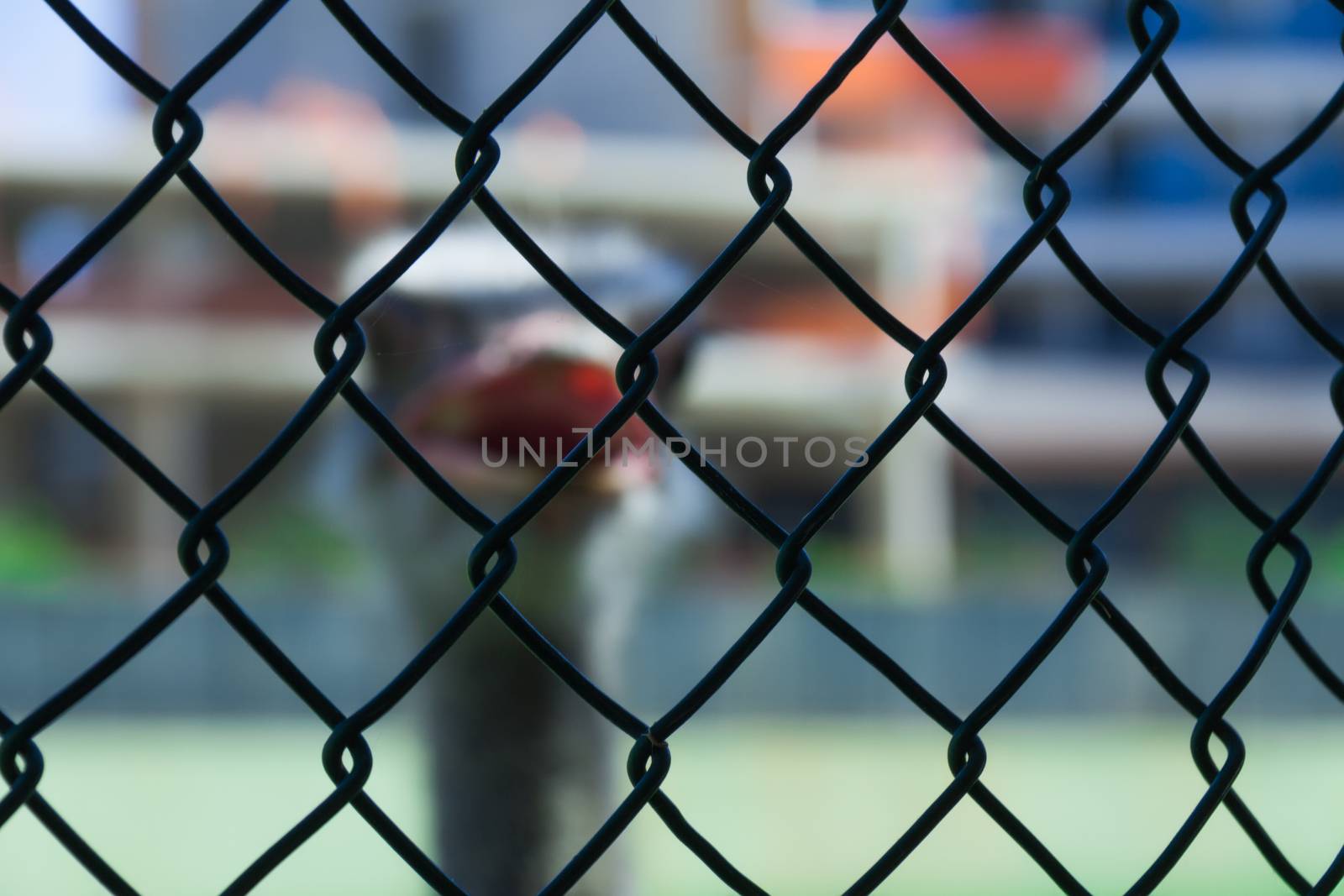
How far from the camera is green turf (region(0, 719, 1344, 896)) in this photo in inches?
110

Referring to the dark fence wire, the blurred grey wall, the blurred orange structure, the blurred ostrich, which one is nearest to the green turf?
the blurred ostrich

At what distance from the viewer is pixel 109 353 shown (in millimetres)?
11391

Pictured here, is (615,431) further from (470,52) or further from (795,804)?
(470,52)

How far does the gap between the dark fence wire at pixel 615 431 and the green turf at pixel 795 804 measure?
177cm

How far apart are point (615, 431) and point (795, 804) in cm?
321

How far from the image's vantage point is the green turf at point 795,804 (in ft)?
9.17

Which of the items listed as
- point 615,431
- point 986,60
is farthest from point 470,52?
point 986,60

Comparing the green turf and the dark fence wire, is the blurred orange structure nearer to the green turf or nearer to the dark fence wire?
the green turf

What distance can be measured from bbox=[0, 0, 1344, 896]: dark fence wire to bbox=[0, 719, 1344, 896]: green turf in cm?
177

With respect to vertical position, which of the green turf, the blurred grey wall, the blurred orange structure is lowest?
the green turf

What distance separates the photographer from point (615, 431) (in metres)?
0.55

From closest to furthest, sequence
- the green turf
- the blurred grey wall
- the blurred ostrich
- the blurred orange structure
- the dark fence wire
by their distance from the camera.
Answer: the dark fence wire
the blurred ostrich
the blurred grey wall
the green turf
the blurred orange structure

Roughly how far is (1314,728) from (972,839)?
168cm

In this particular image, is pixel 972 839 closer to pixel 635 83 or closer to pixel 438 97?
pixel 635 83
